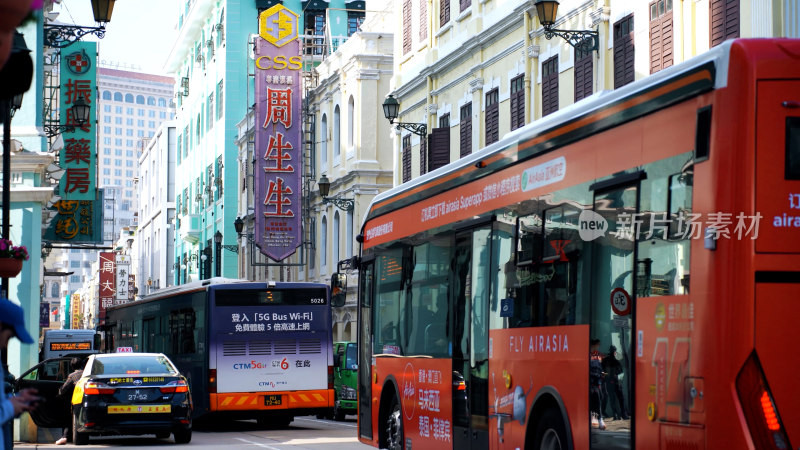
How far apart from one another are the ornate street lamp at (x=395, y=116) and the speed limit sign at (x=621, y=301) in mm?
23334

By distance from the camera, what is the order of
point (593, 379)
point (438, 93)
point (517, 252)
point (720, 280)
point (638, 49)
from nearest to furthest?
1. point (720, 280)
2. point (593, 379)
3. point (517, 252)
4. point (638, 49)
5. point (438, 93)

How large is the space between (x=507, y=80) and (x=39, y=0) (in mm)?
26290

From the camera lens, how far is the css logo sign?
1028 centimetres

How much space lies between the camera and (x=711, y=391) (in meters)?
8.33

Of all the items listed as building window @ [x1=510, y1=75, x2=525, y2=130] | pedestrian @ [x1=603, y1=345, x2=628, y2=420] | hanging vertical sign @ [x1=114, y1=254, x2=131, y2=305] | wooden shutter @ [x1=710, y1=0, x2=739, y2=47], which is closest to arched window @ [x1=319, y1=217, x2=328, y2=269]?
building window @ [x1=510, y1=75, x2=525, y2=130]

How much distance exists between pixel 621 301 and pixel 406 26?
3012 centimetres

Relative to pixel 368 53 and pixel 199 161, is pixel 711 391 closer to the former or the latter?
pixel 368 53

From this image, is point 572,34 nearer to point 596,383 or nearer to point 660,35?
point 660,35

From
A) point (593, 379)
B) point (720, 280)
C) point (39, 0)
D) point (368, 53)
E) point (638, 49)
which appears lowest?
point (593, 379)

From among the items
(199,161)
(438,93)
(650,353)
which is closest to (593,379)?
(650,353)

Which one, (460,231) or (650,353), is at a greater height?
(460,231)

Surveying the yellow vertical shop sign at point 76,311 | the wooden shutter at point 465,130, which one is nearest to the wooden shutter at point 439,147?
the wooden shutter at point 465,130

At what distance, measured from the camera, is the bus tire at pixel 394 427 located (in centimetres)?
1606

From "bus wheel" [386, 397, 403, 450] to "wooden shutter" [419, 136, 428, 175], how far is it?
747 inches
